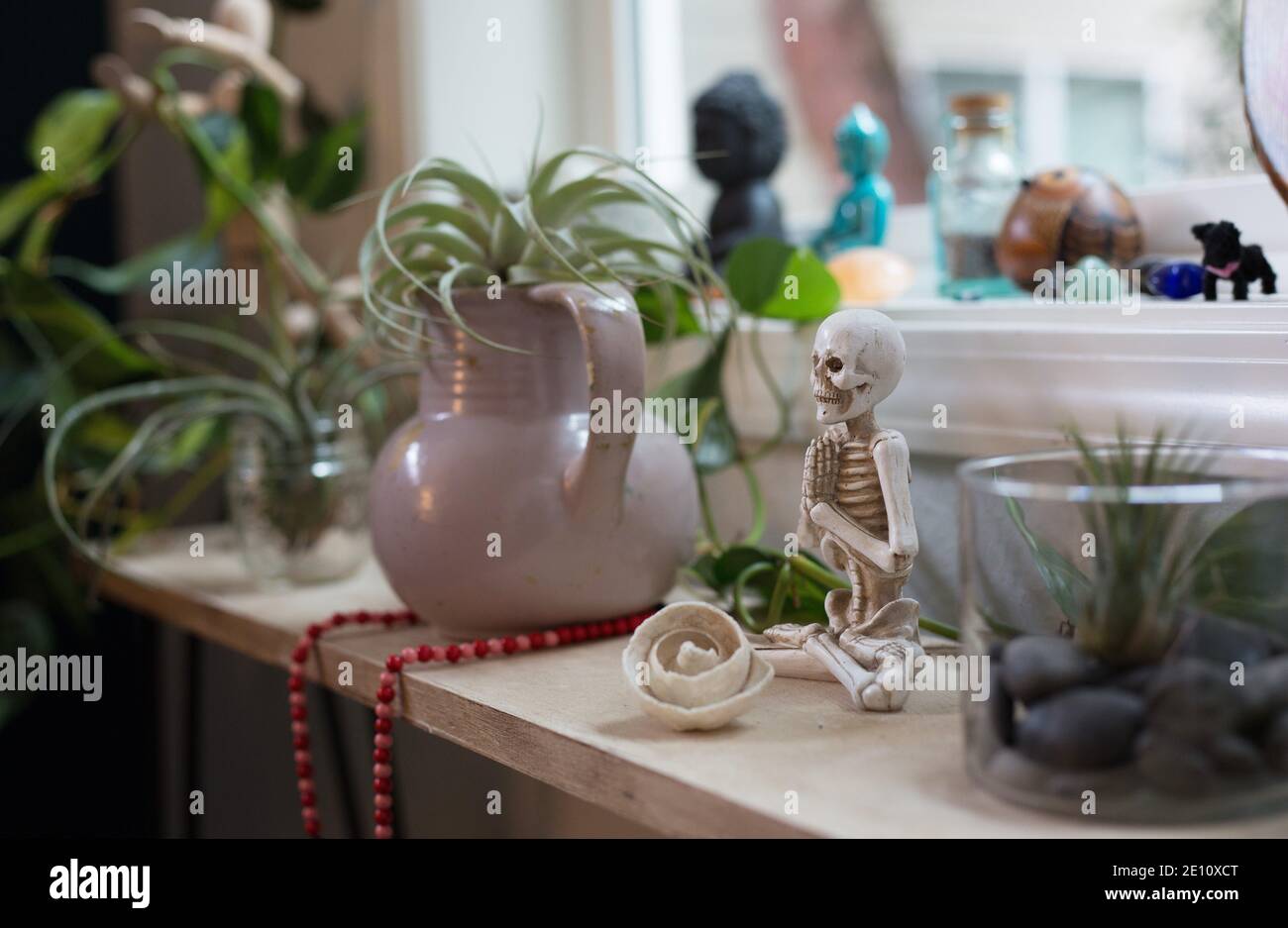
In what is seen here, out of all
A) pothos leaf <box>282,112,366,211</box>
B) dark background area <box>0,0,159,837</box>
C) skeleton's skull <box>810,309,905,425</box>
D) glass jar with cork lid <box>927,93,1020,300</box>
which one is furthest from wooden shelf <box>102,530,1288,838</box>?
dark background area <box>0,0,159,837</box>

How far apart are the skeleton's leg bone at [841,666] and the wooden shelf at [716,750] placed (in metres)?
0.01

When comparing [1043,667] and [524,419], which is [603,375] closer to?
[524,419]

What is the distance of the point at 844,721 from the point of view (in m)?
0.61

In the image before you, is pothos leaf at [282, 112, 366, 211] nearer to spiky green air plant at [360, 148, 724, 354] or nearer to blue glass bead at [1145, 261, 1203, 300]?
spiky green air plant at [360, 148, 724, 354]

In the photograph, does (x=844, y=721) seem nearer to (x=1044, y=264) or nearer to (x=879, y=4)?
(x=1044, y=264)

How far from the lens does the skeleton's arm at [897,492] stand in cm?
62

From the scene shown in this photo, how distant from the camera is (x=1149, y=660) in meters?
0.48

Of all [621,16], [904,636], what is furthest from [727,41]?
[904,636]

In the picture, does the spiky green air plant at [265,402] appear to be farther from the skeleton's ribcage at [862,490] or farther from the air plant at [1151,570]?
the air plant at [1151,570]

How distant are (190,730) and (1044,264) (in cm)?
90

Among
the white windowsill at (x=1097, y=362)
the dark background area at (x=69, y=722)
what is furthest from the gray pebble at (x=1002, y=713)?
the dark background area at (x=69, y=722)

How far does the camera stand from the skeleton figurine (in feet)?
2.05

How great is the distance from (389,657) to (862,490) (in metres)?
0.29

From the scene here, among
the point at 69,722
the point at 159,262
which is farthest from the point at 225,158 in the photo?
the point at 69,722
